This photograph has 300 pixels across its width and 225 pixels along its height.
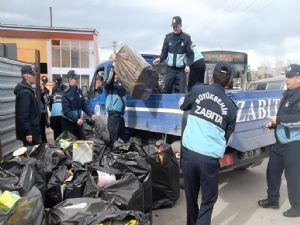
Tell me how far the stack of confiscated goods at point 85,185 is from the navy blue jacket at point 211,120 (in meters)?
0.81

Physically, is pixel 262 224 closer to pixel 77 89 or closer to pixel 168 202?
pixel 168 202

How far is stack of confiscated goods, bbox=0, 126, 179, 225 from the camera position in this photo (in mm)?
2933

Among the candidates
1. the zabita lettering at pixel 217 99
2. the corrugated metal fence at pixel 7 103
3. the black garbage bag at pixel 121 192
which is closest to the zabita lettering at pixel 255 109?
the zabita lettering at pixel 217 99

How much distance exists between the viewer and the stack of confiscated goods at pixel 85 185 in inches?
115

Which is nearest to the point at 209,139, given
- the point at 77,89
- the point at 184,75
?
the point at 184,75

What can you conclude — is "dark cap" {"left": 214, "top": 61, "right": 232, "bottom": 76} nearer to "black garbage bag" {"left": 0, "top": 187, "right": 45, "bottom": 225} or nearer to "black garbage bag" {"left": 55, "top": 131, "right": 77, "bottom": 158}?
"black garbage bag" {"left": 0, "top": 187, "right": 45, "bottom": 225}

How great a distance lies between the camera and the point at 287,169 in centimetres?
478

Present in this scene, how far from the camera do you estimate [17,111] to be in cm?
548

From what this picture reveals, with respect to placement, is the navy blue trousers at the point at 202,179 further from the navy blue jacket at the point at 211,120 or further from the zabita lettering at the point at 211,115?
the zabita lettering at the point at 211,115

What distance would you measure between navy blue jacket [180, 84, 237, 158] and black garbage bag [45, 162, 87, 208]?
120 cm

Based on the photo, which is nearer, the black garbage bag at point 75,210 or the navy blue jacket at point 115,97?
the black garbage bag at point 75,210

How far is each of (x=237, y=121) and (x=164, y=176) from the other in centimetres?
119

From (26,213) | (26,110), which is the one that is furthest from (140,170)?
(26,110)

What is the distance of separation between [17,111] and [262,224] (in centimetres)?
361
